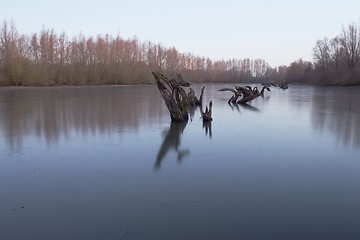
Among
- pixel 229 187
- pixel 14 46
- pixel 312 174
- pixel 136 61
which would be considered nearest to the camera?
pixel 229 187

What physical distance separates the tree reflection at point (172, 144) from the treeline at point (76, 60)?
3470cm

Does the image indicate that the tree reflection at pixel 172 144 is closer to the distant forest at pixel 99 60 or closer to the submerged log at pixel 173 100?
the submerged log at pixel 173 100

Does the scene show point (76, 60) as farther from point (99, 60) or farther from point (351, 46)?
point (351, 46)

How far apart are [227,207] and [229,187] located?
700 millimetres

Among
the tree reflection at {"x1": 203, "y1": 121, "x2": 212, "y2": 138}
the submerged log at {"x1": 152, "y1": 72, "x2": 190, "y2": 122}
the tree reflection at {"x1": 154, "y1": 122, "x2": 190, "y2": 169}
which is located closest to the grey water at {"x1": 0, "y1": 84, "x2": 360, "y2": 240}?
the tree reflection at {"x1": 154, "y1": 122, "x2": 190, "y2": 169}

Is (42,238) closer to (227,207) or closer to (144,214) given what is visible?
(144,214)

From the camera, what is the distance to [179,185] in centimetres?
450

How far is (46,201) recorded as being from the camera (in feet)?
12.9

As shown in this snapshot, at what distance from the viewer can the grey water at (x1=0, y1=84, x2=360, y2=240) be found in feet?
10.7

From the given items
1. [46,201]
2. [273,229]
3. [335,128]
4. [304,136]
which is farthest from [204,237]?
[335,128]

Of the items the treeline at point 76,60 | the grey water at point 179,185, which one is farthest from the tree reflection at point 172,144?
the treeline at point 76,60

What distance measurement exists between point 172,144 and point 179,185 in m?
2.80

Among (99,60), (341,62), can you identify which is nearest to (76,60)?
(99,60)

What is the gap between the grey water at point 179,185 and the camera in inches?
128
